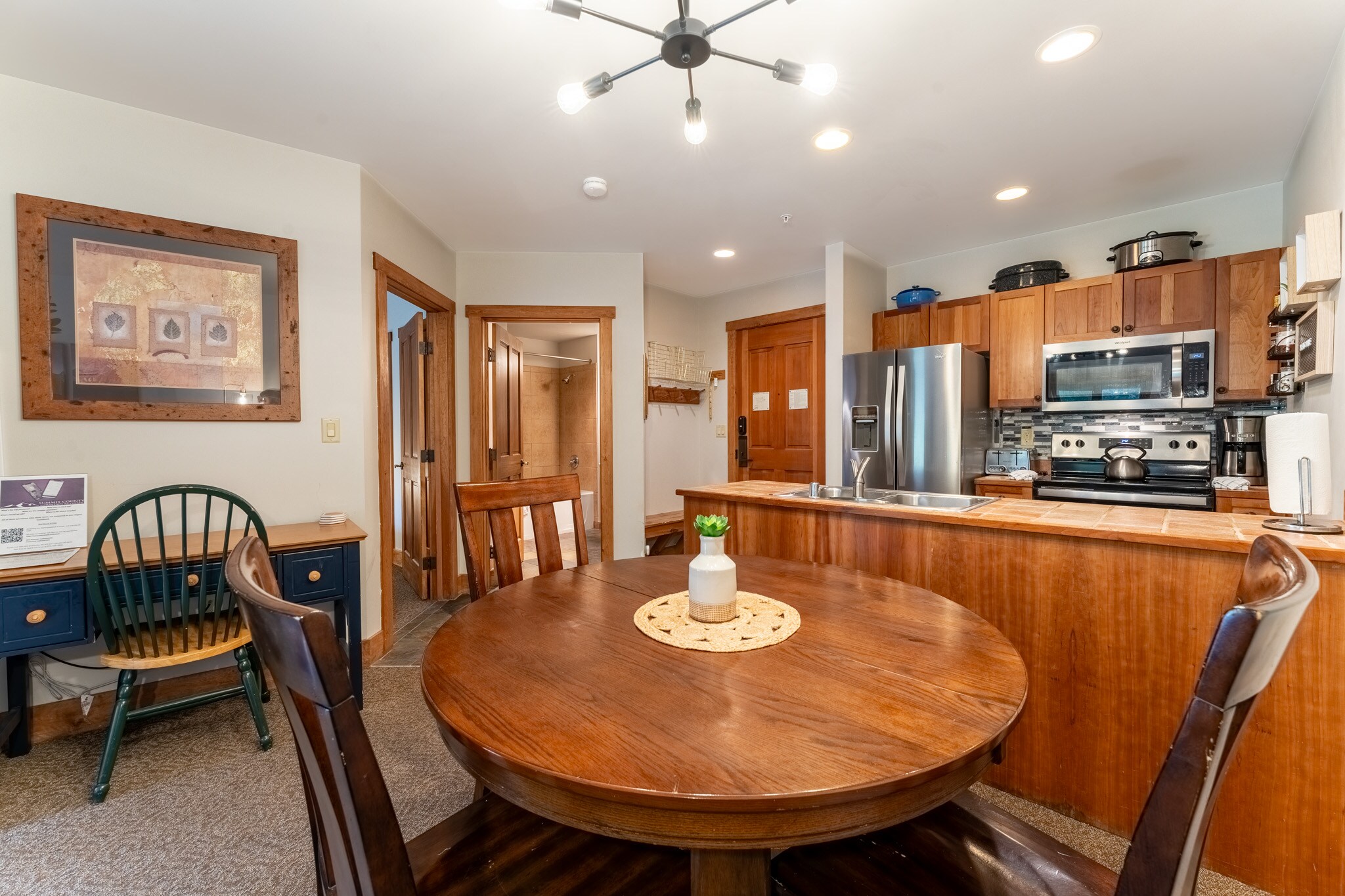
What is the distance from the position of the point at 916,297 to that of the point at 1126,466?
5.57ft

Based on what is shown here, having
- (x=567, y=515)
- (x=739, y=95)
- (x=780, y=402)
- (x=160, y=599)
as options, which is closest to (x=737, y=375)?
(x=780, y=402)

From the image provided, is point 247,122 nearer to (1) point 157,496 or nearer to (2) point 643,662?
(1) point 157,496

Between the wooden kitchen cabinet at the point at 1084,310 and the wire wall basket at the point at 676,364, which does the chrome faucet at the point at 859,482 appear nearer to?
the wooden kitchen cabinet at the point at 1084,310

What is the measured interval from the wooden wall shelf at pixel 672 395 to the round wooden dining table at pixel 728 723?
371 centimetres

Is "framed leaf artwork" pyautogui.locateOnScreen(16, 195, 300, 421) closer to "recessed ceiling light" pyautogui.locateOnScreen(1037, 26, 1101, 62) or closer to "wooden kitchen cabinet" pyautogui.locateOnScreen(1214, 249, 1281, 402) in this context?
"recessed ceiling light" pyautogui.locateOnScreen(1037, 26, 1101, 62)

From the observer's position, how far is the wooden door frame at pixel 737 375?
4410 millimetres

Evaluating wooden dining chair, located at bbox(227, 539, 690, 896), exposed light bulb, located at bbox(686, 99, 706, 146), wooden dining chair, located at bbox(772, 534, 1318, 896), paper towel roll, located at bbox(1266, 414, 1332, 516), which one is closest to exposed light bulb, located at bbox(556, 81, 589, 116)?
exposed light bulb, located at bbox(686, 99, 706, 146)

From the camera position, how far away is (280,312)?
247 centimetres

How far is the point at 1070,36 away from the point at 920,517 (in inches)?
66.0

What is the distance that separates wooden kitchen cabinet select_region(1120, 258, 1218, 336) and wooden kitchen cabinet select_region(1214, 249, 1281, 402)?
0.14ft

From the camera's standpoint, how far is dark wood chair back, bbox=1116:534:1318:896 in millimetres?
496

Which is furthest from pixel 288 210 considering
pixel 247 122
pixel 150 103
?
pixel 150 103

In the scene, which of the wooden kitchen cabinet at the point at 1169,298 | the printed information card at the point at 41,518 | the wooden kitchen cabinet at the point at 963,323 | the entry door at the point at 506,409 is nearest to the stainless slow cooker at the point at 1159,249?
the wooden kitchen cabinet at the point at 1169,298

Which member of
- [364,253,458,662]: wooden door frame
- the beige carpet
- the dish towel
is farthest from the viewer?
[364,253,458,662]: wooden door frame
